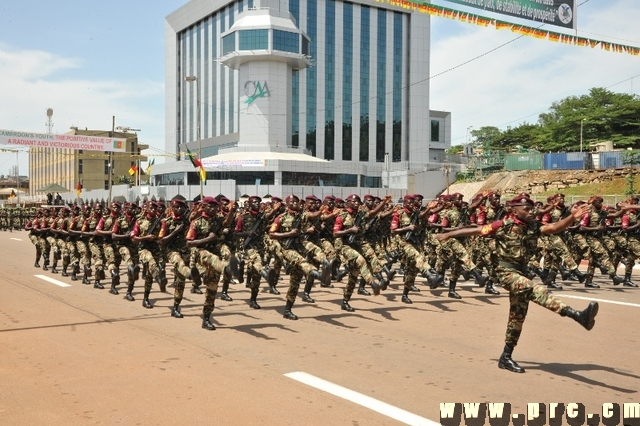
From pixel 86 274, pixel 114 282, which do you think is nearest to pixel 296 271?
pixel 114 282

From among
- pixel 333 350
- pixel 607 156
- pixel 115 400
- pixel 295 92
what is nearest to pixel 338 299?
pixel 333 350

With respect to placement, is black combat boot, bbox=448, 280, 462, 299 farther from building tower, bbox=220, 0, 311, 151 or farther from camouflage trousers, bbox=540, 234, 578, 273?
building tower, bbox=220, 0, 311, 151

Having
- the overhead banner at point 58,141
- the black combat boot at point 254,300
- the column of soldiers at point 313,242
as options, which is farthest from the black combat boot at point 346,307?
the overhead banner at point 58,141

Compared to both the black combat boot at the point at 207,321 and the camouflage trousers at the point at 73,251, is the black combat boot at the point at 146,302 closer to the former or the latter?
the black combat boot at the point at 207,321

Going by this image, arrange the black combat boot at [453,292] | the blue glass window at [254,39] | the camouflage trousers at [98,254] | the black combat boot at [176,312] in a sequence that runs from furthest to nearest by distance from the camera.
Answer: the blue glass window at [254,39] < the camouflage trousers at [98,254] < the black combat boot at [453,292] < the black combat boot at [176,312]

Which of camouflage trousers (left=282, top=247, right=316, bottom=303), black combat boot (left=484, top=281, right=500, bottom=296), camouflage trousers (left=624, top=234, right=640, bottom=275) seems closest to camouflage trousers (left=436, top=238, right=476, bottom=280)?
black combat boot (left=484, top=281, right=500, bottom=296)

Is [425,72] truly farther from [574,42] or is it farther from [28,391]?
[28,391]

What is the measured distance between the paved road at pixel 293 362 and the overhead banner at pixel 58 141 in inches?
1027

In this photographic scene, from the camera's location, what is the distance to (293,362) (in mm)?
6777

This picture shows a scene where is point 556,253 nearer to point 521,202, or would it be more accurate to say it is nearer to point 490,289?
point 490,289

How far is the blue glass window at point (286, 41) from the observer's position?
2468 inches

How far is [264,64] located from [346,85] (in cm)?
1432

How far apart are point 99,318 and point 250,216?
3.78 meters

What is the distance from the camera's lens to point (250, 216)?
40.5ft
